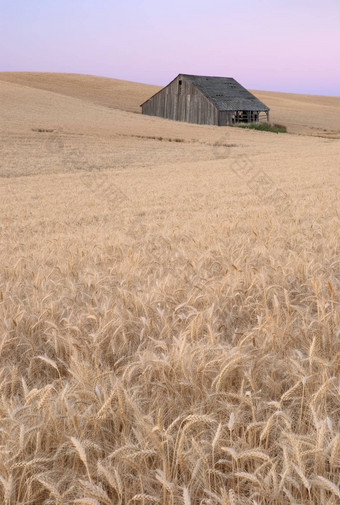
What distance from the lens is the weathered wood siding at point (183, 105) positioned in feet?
157

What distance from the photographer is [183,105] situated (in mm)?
50594

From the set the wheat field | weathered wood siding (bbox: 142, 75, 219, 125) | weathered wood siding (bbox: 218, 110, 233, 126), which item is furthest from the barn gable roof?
the wheat field

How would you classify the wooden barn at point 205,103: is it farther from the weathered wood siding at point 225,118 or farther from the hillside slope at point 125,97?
the hillside slope at point 125,97

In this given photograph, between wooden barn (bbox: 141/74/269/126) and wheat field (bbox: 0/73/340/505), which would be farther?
wooden barn (bbox: 141/74/269/126)

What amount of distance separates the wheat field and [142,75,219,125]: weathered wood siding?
133 ft

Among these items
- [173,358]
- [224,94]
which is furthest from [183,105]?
[173,358]

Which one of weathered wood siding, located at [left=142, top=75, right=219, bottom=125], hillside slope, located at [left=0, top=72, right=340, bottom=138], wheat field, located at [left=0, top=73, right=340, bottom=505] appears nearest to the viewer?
wheat field, located at [left=0, top=73, right=340, bottom=505]

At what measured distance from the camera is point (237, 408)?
1.75 meters

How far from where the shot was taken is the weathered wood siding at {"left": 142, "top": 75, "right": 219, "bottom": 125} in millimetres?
47938

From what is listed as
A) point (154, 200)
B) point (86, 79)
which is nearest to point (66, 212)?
point (154, 200)

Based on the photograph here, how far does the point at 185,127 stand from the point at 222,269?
130 feet

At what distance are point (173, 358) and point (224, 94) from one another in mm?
51426

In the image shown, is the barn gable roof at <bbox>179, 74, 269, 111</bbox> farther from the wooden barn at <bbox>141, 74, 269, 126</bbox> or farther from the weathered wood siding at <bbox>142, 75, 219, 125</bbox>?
the weathered wood siding at <bbox>142, 75, 219, 125</bbox>

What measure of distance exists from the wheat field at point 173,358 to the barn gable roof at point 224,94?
41064 millimetres
